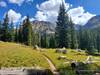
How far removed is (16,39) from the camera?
139250 millimetres

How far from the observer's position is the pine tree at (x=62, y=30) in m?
111

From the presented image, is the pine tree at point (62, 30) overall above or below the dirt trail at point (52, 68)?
above

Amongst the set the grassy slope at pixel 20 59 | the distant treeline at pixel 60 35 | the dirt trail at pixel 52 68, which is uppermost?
the distant treeline at pixel 60 35

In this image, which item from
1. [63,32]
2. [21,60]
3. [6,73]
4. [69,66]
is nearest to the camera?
[6,73]

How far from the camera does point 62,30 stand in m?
113

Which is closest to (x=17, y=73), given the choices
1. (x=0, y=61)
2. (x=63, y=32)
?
(x=0, y=61)

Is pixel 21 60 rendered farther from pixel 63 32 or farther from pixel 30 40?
pixel 30 40

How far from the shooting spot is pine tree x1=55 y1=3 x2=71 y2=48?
111m

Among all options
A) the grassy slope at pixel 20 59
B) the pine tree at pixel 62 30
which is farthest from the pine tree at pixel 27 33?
the grassy slope at pixel 20 59

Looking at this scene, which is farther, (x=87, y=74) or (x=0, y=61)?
(x=0, y=61)

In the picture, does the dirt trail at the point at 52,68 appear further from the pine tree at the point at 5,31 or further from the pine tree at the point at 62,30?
the pine tree at the point at 5,31

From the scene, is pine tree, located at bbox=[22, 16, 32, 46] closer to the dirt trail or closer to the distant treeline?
the distant treeline

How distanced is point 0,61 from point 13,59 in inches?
147

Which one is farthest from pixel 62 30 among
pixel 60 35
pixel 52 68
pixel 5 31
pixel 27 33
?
pixel 52 68
